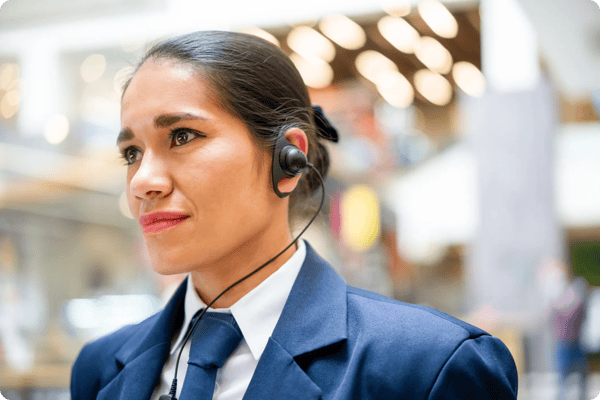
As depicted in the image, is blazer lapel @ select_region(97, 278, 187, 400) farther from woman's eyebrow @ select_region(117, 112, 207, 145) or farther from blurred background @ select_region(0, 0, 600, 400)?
blurred background @ select_region(0, 0, 600, 400)

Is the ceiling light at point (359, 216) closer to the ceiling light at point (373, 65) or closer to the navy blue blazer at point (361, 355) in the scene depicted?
the ceiling light at point (373, 65)

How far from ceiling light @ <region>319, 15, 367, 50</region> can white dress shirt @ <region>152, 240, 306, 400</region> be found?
6.80 m

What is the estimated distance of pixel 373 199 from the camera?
32.8 ft

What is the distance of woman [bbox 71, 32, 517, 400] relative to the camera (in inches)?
40.0

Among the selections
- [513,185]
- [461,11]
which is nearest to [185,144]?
[513,185]

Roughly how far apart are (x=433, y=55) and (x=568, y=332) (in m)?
7.24

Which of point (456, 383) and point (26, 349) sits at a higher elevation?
point (456, 383)

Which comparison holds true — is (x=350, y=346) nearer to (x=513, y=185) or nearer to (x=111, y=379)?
(x=111, y=379)

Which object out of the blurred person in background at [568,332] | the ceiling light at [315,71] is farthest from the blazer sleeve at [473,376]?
the ceiling light at [315,71]

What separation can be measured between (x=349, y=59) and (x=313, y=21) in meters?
4.21

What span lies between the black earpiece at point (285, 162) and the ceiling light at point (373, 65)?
10411 mm

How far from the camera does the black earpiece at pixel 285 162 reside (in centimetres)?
116

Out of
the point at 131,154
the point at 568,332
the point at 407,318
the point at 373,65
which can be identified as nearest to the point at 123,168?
the point at 568,332

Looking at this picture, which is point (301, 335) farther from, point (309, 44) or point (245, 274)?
point (309, 44)
